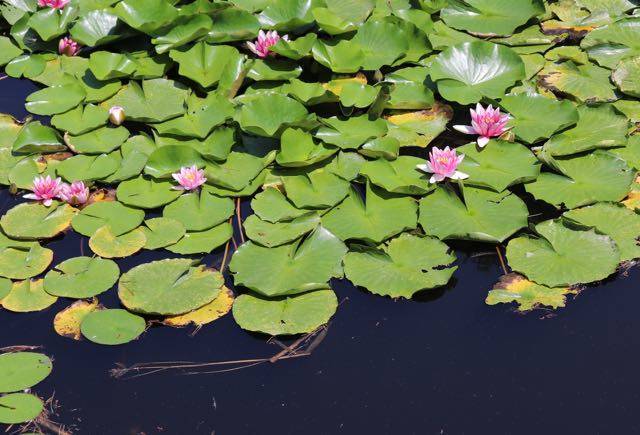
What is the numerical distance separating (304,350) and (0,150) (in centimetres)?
261

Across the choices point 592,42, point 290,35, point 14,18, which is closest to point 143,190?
point 290,35

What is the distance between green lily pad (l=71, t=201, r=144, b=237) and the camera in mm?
4117

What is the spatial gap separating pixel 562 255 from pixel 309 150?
1.58m

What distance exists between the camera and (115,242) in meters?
4.04

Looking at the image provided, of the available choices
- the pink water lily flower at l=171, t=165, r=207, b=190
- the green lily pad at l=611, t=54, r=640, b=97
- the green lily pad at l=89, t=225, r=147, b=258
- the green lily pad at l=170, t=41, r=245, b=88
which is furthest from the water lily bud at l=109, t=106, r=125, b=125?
the green lily pad at l=611, t=54, r=640, b=97

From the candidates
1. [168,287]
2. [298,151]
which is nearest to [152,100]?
[298,151]

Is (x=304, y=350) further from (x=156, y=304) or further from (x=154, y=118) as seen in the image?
Answer: (x=154, y=118)

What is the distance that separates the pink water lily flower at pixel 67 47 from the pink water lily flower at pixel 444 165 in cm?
303

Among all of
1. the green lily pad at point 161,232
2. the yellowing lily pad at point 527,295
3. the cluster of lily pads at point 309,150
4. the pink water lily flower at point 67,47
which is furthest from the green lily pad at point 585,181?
the pink water lily flower at point 67,47

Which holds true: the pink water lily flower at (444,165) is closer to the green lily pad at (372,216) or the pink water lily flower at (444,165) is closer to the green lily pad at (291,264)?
the green lily pad at (372,216)

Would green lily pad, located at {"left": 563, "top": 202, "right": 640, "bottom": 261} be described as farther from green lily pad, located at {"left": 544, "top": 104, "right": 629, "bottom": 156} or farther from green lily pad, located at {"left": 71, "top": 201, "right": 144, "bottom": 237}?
green lily pad, located at {"left": 71, "top": 201, "right": 144, "bottom": 237}

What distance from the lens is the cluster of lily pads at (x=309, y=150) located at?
376 centimetres

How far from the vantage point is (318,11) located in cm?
513

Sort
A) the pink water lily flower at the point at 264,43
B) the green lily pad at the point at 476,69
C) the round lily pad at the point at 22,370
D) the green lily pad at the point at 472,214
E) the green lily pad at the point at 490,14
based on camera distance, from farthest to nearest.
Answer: the green lily pad at the point at 490,14 < the pink water lily flower at the point at 264,43 < the green lily pad at the point at 476,69 < the green lily pad at the point at 472,214 < the round lily pad at the point at 22,370
